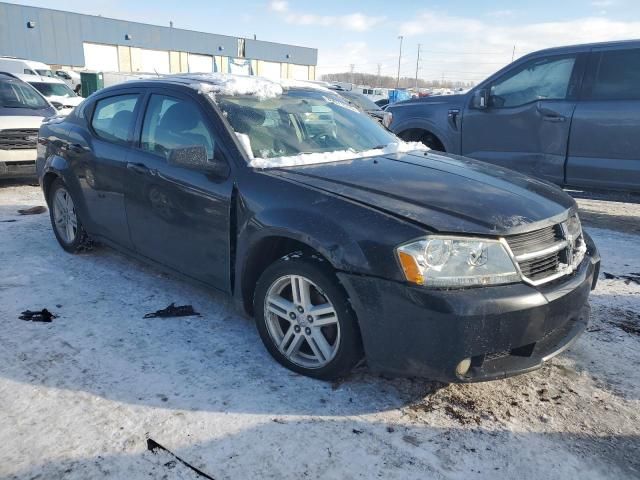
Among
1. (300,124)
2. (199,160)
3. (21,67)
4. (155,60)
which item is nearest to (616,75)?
(300,124)

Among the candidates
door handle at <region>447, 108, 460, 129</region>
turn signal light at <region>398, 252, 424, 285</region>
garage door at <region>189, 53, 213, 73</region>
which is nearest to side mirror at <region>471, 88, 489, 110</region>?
door handle at <region>447, 108, 460, 129</region>

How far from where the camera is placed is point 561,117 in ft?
19.4

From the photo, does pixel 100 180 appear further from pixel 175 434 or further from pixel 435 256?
pixel 435 256

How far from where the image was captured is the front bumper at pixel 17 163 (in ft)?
25.5

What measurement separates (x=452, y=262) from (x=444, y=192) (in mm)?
562

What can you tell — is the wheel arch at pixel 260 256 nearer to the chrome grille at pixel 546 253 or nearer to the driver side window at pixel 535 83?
the chrome grille at pixel 546 253

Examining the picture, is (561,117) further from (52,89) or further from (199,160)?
(52,89)

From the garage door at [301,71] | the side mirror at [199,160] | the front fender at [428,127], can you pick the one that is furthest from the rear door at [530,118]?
the garage door at [301,71]

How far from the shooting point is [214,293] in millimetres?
3434

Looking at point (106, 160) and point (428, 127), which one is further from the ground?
point (428, 127)

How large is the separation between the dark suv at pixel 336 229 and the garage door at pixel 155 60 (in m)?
48.4

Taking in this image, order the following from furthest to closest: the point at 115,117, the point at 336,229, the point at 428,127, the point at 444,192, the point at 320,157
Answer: the point at 428,127
the point at 115,117
the point at 320,157
the point at 444,192
the point at 336,229

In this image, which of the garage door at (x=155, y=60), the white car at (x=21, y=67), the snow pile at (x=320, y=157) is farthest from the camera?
the garage door at (x=155, y=60)

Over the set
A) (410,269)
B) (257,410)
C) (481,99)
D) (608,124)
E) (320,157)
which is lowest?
(257,410)
